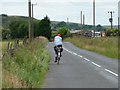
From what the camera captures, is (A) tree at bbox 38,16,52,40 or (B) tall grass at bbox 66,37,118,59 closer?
(B) tall grass at bbox 66,37,118,59

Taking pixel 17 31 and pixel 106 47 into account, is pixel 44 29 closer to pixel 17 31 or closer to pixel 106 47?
pixel 17 31

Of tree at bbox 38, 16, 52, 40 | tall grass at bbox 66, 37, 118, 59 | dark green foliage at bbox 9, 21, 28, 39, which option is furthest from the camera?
tree at bbox 38, 16, 52, 40

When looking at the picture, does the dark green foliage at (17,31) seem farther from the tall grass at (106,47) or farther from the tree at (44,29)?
the tall grass at (106,47)

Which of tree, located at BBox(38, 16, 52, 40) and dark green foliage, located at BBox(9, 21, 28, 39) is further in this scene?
tree, located at BBox(38, 16, 52, 40)

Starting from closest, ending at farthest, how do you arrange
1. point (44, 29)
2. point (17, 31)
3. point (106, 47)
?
point (106, 47), point (17, 31), point (44, 29)

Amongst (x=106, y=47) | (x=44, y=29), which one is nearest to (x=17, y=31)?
(x=44, y=29)

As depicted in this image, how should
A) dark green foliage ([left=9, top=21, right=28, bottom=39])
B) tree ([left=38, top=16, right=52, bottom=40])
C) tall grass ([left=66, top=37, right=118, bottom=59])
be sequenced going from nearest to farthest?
tall grass ([left=66, top=37, right=118, bottom=59]) < dark green foliage ([left=9, top=21, right=28, bottom=39]) < tree ([left=38, top=16, right=52, bottom=40])

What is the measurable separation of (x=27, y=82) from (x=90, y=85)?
2.66 m

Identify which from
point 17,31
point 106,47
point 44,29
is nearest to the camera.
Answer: point 106,47

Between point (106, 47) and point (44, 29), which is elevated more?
point (44, 29)

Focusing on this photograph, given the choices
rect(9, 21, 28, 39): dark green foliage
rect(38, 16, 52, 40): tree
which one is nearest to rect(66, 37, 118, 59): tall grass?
rect(9, 21, 28, 39): dark green foliage

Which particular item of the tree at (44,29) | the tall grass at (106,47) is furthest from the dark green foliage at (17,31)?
the tall grass at (106,47)

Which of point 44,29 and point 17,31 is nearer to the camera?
point 17,31

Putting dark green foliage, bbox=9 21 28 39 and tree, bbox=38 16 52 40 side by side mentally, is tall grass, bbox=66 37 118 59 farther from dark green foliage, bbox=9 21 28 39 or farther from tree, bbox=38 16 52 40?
tree, bbox=38 16 52 40
